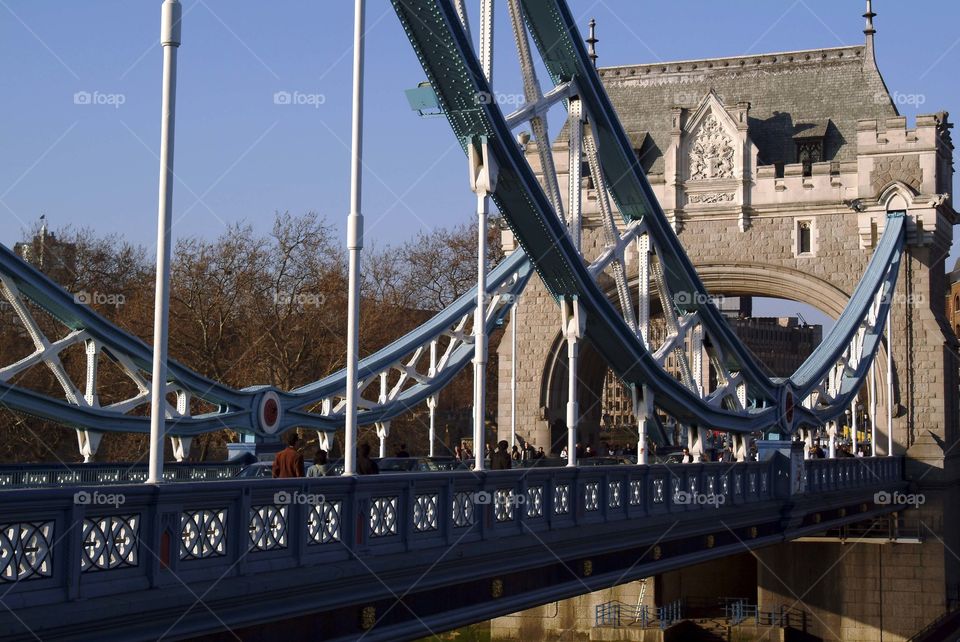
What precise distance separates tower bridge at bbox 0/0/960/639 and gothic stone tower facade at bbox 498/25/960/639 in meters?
0.05

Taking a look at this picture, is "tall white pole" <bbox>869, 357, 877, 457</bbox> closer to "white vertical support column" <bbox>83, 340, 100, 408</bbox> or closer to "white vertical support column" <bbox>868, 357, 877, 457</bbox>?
"white vertical support column" <bbox>868, 357, 877, 457</bbox>

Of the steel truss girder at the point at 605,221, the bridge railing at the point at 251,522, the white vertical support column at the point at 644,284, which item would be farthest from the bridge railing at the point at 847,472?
the bridge railing at the point at 251,522

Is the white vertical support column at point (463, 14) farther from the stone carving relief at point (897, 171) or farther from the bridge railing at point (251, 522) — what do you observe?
the stone carving relief at point (897, 171)

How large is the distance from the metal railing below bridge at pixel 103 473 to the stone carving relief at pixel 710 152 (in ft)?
49.7

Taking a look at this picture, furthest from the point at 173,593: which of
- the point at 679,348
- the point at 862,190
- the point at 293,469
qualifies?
the point at 862,190

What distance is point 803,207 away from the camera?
2728cm

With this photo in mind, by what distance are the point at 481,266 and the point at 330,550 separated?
3155 mm

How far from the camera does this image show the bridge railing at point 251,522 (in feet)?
20.9

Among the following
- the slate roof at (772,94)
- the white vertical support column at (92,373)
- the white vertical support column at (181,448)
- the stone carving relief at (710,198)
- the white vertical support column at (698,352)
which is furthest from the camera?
the slate roof at (772,94)

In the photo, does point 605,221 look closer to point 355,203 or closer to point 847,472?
point 355,203

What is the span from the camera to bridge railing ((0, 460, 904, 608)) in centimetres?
638

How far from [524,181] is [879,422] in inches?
660

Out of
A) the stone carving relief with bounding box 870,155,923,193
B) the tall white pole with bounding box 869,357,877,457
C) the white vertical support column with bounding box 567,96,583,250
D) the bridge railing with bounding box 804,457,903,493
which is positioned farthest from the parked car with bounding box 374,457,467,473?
the stone carving relief with bounding box 870,155,923,193

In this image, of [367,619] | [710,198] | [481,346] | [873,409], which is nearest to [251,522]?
[367,619]
